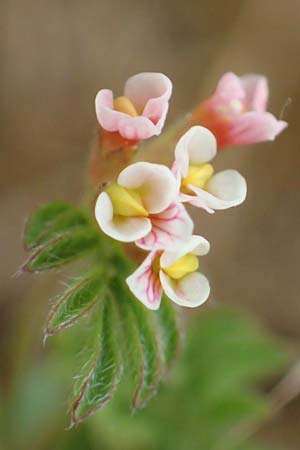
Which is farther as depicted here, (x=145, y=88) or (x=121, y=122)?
(x=145, y=88)

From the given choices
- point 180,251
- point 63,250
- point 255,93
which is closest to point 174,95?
point 255,93

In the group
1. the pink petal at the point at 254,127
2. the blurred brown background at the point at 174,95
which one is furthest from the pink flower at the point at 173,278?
the blurred brown background at the point at 174,95

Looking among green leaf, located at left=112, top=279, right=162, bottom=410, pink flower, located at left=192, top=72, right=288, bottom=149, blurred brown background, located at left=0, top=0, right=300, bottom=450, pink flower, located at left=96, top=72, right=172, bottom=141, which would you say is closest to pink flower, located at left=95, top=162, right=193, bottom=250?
pink flower, located at left=96, top=72, right=172, bottom=141

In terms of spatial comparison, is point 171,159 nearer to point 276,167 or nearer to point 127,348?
point 127,348

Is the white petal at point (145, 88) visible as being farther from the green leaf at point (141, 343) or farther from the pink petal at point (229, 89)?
the green leaf at point (141, 343)

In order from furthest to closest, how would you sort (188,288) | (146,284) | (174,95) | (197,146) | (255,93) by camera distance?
(174,95), (255,93), (197,146), (188,288), (146,284)

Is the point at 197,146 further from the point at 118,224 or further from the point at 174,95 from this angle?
the point at 174,95

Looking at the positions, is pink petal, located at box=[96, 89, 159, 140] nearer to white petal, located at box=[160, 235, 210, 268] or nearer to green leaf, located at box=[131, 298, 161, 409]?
white petal, located at box=[160, 235, 210, 268]
